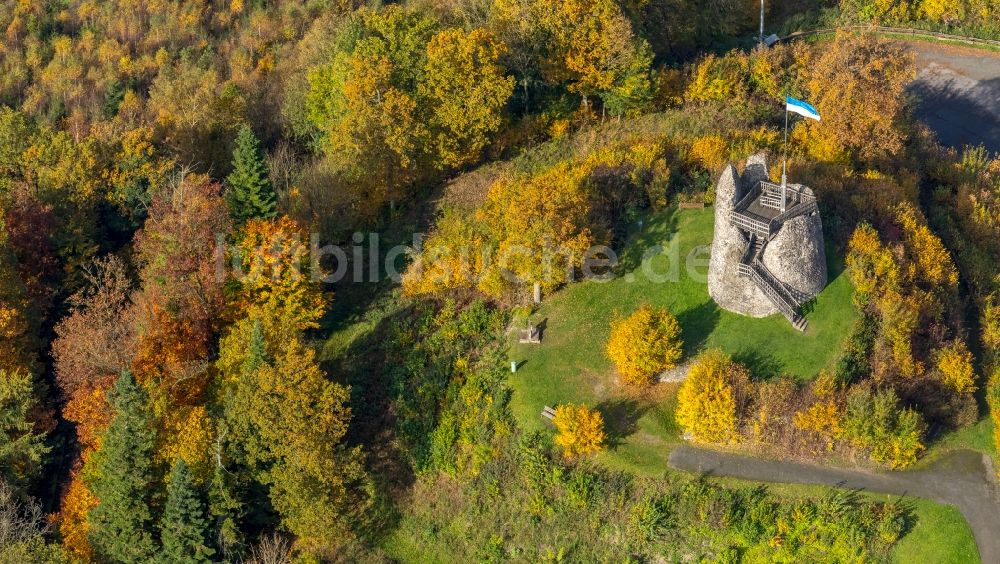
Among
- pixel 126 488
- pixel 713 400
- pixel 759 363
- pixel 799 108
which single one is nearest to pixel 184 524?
pixel 126 488

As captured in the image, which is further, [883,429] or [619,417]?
[619,417]

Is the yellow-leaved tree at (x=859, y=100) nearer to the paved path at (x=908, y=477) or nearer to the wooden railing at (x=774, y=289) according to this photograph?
the wooden railing at (x=774, y=289)

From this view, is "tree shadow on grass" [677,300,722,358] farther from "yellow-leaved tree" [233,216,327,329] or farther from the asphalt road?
the asphalt road

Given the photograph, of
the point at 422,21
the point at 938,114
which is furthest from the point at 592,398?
the point at 938,114

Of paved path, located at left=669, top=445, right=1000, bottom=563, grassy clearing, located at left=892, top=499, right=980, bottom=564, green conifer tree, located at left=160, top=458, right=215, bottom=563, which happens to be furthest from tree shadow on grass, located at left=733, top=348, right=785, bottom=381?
green conifer tree, located at left=160, top=458, right=215, bottom=563

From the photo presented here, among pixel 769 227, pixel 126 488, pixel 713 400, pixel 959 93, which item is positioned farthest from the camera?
pixel 959 93

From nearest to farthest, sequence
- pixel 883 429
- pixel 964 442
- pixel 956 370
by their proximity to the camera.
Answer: pixel 883 429 < pixel 964 442 < pixel 956 370

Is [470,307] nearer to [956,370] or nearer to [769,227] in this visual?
[769,227]
